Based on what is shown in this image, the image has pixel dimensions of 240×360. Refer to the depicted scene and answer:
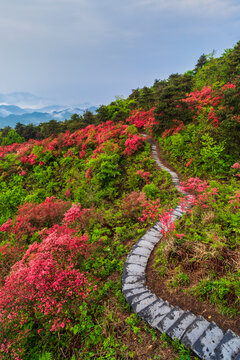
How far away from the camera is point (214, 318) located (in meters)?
2.91

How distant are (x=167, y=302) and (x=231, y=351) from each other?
124 centimetres

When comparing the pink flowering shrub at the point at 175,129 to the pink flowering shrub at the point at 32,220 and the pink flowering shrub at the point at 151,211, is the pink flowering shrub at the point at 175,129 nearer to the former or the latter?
the pink flowering shrub at the point at 151,211

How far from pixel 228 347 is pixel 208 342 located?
267mm

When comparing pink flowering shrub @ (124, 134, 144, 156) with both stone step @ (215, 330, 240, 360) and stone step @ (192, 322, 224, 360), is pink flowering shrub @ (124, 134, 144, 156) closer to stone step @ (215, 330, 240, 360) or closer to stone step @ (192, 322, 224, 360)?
stone step @ (192, 322, 224, 360)

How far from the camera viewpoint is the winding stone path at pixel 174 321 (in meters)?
2.40

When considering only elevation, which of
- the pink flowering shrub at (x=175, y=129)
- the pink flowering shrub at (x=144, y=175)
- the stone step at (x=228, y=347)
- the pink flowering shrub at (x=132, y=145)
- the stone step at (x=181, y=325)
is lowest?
the stone step at (x=181, y=325)

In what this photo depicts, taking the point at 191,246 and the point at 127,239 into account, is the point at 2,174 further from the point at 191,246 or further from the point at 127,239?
the point at 191,246

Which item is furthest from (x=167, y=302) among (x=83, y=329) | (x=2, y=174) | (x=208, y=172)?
(x=2, y=174)

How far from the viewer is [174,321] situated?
2.96 meters

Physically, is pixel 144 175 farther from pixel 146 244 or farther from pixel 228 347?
pixel 228 347

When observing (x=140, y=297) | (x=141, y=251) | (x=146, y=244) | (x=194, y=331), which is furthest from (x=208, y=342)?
(x=146, y=244)

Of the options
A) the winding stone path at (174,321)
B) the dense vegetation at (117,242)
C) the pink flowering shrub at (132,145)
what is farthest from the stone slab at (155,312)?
the pink flowering shrub at (132,145)

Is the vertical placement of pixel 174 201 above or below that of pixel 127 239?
above

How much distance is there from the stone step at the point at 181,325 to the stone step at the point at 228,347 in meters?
0.51
